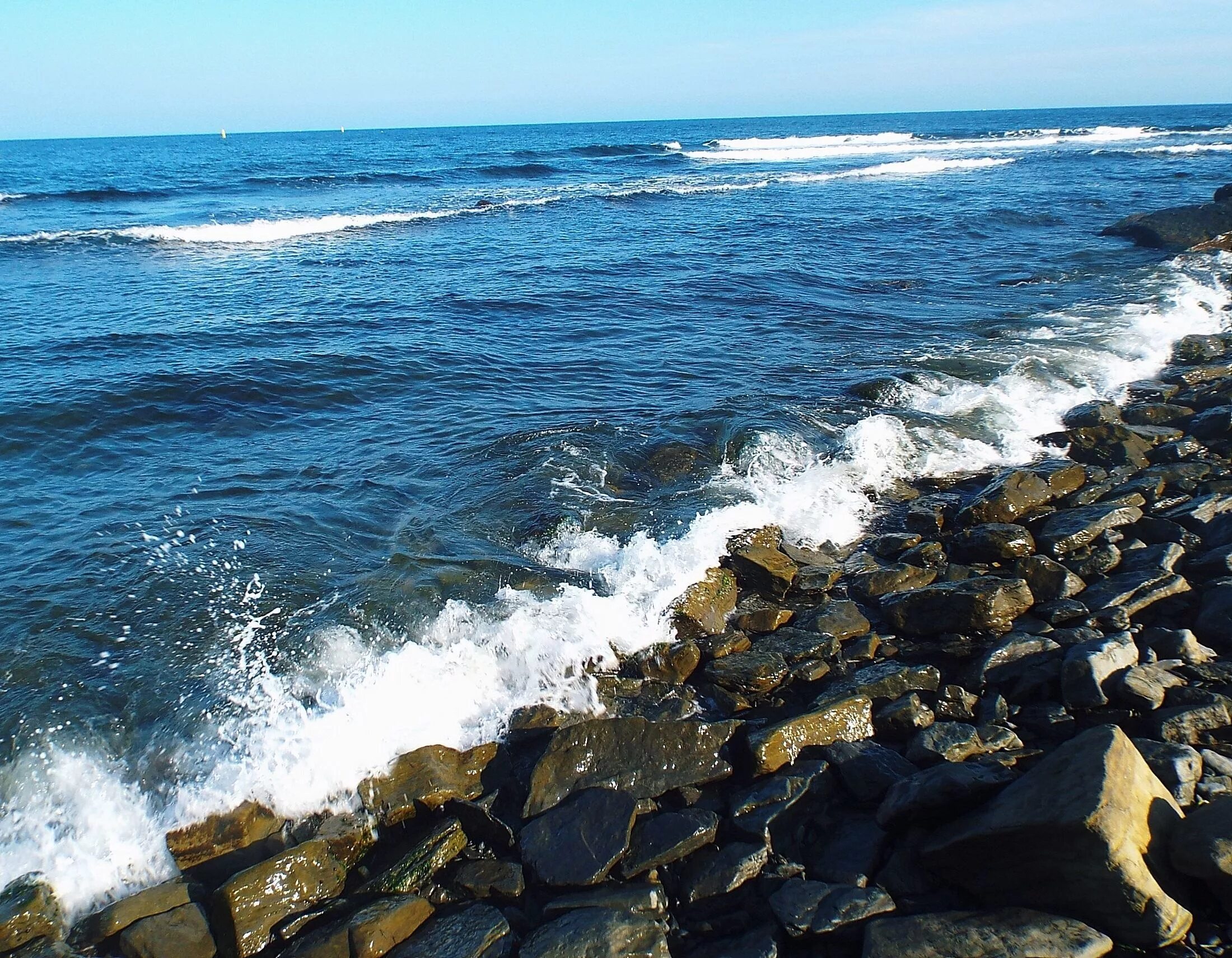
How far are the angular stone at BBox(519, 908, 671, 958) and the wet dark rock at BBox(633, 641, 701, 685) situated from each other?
221cm

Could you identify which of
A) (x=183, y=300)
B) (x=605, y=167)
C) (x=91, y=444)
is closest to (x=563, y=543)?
(x=91, y=444)

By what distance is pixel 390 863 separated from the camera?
4602mm

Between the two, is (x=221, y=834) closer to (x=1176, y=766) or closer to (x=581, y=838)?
(x=581, y=838)

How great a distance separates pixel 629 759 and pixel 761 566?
266 centimetres

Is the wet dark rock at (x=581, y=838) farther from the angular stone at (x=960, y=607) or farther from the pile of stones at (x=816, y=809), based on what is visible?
the angular stone at (x=960, y=607)

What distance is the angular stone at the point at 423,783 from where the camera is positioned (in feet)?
16.6

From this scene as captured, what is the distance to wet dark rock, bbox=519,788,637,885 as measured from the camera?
4.47 metres

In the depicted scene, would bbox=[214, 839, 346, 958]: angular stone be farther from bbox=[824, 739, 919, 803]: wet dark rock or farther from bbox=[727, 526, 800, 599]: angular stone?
bbox=[727, 526, 800, 599]: angular stone

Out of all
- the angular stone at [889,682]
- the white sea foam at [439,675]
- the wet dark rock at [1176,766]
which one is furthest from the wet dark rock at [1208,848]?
the white sea foam at [439,675]

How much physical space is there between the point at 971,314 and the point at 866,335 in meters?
2.85

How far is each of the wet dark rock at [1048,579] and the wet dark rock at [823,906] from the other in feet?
12.0

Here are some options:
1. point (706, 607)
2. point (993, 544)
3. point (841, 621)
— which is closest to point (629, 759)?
point (706, 607)

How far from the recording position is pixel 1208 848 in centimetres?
368

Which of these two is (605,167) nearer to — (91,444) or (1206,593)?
(91,444)
